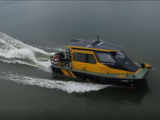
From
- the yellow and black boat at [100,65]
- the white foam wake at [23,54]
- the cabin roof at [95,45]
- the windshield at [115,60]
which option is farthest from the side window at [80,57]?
the white foam wake at [23,54]

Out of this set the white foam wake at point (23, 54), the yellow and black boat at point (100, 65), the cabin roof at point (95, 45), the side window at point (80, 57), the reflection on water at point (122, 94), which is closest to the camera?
the reflection on water at point (122, 94)

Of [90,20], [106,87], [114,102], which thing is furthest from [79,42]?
[90,20]

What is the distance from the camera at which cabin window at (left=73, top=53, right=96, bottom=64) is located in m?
12.2

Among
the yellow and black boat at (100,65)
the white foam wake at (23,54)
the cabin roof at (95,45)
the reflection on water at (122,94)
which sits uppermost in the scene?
the cabin roof at (95,45)

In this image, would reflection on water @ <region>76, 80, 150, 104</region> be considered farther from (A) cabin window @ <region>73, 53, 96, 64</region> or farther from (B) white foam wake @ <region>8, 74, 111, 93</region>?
(A) cabin window @ <region>73, 53, 96, 64</region>

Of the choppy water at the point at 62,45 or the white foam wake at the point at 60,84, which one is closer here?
the choppy water at the point at 62,45

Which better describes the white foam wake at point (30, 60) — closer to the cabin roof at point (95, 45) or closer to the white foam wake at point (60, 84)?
the white foam wake at point (60, 84)

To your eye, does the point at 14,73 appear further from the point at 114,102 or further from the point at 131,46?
the point at 131,46

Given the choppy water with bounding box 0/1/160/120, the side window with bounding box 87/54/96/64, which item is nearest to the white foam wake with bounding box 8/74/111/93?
the choppy water with bounding box 0/1/160/120

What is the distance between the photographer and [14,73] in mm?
13914

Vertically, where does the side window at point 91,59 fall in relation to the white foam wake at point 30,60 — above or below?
above

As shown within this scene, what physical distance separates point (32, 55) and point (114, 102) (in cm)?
734

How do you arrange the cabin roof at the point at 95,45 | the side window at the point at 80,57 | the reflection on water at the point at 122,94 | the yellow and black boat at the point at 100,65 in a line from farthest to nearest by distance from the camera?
1. the side window at the point at 80,57
2. the cabin roof at the point at 95,45
3. the yellow and black boat at the point at 100,65
4. the reflection on water at the point at 122,94

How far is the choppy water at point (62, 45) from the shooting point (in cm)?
1086
